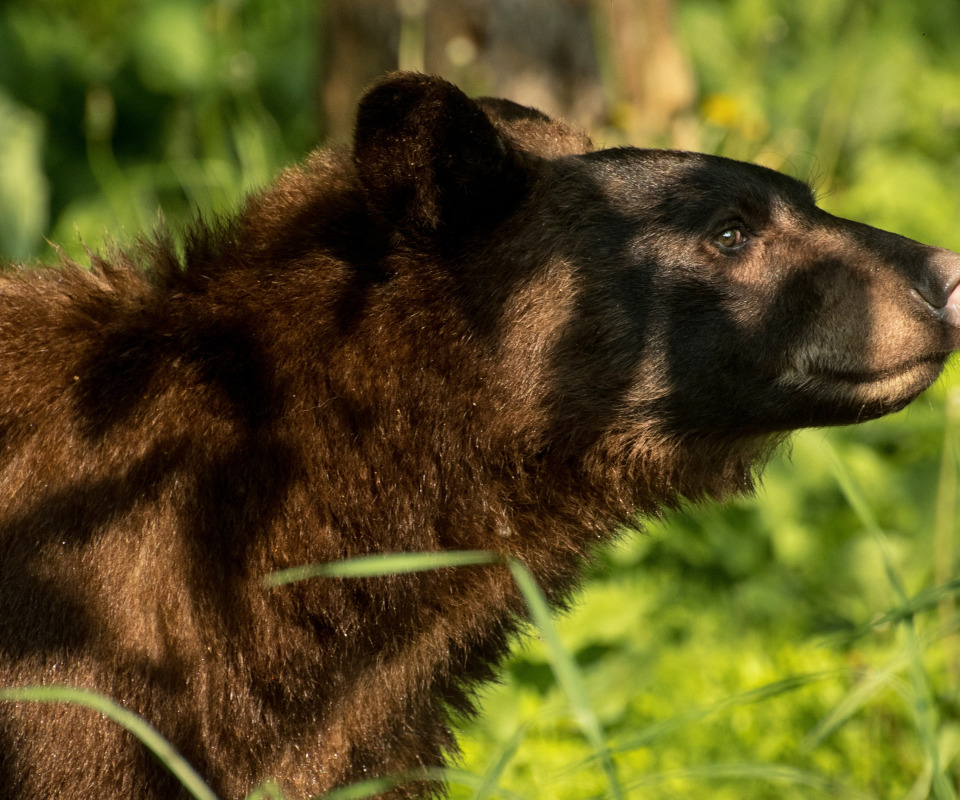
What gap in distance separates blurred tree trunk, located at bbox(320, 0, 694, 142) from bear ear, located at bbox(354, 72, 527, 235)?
279cm

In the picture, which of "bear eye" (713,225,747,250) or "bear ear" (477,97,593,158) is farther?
"bear ear" (477,97,593,158)

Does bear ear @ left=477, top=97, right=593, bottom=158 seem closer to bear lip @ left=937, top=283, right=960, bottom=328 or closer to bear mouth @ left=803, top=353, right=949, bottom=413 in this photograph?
bear mouth @ left=803, top=353, right=949, bottom=413

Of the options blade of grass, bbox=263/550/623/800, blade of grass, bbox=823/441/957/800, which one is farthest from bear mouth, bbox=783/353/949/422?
blade of grass, bbox=263/550/623/800

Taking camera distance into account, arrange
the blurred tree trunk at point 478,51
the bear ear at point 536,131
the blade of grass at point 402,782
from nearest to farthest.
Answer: the blade of grass at point 402,782 → the bear ear at point 536,131 → the blurred tree trunk at point 478,51

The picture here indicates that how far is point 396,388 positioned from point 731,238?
1024mm

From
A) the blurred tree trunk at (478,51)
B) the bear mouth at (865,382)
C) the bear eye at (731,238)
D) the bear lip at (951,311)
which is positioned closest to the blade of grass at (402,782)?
the bear mouth at (865,382)

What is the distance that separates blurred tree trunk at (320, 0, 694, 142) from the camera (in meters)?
6.23

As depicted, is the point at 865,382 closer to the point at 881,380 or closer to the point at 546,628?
the point at 881,380

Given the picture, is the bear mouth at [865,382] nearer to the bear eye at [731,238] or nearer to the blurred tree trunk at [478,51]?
the bear eye at [731,238]

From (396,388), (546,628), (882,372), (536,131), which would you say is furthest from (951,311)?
(546,628)

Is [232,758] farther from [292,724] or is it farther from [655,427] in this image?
[655,427]

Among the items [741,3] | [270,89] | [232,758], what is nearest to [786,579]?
[232,758]

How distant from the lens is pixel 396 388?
3.33 metres

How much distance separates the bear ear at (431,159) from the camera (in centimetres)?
318
